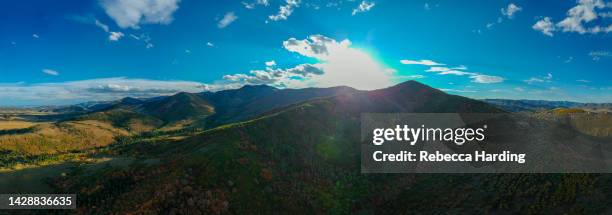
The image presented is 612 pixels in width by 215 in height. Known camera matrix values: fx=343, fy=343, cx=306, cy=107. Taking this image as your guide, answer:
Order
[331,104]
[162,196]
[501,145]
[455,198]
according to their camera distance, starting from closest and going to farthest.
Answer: [162,196]
[455,198]
[501,145]
[331,104]

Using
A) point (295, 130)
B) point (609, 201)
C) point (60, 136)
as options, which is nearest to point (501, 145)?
point (609, 201)

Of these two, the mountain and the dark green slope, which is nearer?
the dark green slope

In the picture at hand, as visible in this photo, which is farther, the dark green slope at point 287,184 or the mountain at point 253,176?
the mountain at point 253,176

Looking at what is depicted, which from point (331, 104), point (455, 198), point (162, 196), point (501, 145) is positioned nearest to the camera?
point (162, 196)

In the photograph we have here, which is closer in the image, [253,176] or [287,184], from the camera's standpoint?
[253,176]

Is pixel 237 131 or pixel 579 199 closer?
pixel 579 199

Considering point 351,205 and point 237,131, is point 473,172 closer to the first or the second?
point 351,205

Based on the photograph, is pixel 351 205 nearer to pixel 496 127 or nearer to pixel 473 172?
pixel 473 172

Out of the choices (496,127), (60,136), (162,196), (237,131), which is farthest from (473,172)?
(60,136)

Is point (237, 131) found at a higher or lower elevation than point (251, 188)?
higher

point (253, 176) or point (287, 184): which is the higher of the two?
point (253, 176)
